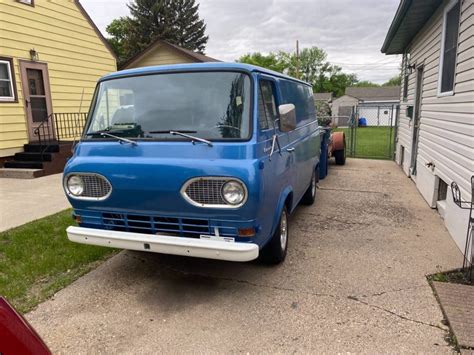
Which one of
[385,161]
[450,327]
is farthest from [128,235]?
[385,161]

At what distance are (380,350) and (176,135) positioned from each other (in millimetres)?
2454

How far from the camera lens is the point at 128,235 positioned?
3.33 metres

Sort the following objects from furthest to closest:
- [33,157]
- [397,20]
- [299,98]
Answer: [33,157] < [397,20] < [299,98]

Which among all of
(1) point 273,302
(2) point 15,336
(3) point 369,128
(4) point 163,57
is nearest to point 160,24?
(4) point 163,57

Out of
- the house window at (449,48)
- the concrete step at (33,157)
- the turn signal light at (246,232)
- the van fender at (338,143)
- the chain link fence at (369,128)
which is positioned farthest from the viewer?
the chain link fence at (369,128)

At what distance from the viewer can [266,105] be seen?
12.1ft

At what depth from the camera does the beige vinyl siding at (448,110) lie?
4582 millimetres

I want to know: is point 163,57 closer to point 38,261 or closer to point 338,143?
point 338,143

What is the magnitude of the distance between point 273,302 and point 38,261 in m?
2.82

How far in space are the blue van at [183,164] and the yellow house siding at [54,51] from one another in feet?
23.2

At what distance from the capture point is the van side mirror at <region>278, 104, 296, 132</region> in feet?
11.9

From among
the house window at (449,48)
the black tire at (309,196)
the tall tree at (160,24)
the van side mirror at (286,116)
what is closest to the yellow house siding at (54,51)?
the black tire at (309,196)

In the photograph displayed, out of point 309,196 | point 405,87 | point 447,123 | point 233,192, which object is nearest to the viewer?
point 233,192

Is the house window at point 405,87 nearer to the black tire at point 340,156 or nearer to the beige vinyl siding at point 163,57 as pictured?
the black tire at point 340,156
